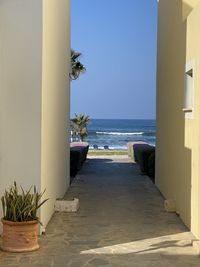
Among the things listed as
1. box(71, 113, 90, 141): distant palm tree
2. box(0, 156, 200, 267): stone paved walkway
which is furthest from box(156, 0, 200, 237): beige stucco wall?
box(71, 113, 90, 141): distant palm tree

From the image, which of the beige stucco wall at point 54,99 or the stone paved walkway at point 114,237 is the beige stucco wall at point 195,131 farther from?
the beige stucco wall at point 54,99

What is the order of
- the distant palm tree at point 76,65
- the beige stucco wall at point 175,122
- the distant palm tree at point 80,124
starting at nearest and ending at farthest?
the beige stucco wall at point 175,122
the distant palm tree at point 76,65
the distant palm tree at point 80,124

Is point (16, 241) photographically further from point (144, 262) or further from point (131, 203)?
point (131, 203)

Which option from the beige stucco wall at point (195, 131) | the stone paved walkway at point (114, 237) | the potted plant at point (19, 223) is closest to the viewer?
the stone paved walkway at point (114, 237)

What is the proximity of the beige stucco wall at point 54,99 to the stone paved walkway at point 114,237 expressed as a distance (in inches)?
24.0

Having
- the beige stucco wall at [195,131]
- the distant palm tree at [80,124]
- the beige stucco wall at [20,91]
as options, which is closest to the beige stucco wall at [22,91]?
the beige stucco wall at [20,91]

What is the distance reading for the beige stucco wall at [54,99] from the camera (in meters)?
9.06

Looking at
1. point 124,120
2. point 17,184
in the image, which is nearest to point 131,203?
point 17,184

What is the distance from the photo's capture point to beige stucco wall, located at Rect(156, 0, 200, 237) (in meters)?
9.37

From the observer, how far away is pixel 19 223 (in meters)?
7.50

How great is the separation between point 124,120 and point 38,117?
99632mm

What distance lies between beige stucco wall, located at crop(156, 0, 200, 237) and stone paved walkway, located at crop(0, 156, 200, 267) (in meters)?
0.44

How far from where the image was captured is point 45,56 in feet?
29.5

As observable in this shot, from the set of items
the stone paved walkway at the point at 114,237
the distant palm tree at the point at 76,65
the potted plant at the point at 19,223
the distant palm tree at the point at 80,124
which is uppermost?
the distant palm tree at the point at 76,65
